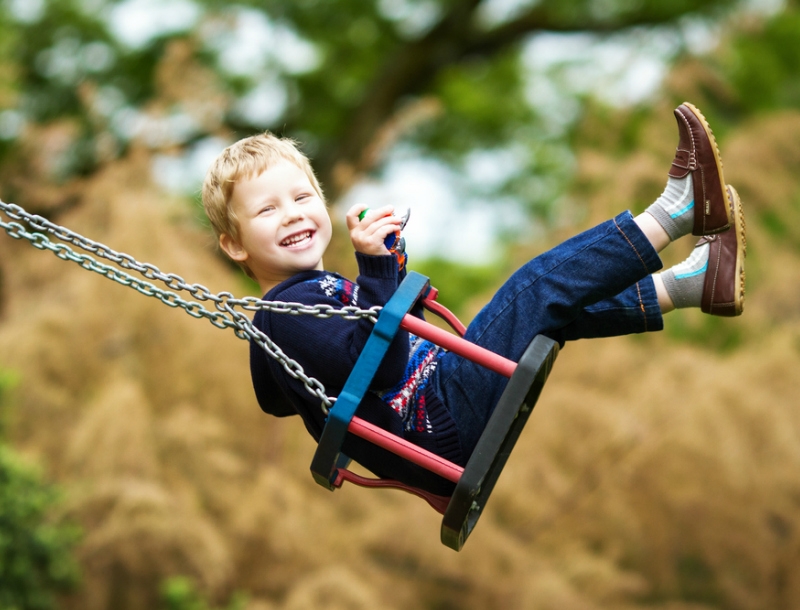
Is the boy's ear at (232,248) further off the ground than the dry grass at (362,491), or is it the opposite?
the boy's ear at (232,248)

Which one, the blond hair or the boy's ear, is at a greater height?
the blond hair

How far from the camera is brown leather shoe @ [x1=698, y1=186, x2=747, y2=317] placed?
6.92ft

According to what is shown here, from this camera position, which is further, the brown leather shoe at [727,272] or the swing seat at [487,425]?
the brown leather shoe at [727,272]

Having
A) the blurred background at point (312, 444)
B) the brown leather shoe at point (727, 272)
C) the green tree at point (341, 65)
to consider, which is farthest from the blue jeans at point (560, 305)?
the green tree at point (341, 65)

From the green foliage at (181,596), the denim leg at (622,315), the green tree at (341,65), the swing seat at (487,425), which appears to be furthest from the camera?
→ the green tree at (341,65)

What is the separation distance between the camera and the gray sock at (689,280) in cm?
214

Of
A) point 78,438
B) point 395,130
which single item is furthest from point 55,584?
point 395,130

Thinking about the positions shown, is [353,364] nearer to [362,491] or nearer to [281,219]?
[281,219]

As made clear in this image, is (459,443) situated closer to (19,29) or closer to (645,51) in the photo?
(645,51)

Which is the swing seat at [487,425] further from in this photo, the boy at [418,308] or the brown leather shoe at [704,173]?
the brown leather shoe at [704,173]

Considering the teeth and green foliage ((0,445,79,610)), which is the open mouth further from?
green foliage ((0,445,79,610))

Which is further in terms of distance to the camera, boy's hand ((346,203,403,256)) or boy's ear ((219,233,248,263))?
boy's ear ((219,233,248,263))

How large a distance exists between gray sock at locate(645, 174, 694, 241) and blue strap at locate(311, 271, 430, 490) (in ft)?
1.93

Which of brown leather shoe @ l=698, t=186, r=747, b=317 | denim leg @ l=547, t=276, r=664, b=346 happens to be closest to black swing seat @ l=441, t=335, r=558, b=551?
denim leg @ l=547, t=276, r=664, b=346
